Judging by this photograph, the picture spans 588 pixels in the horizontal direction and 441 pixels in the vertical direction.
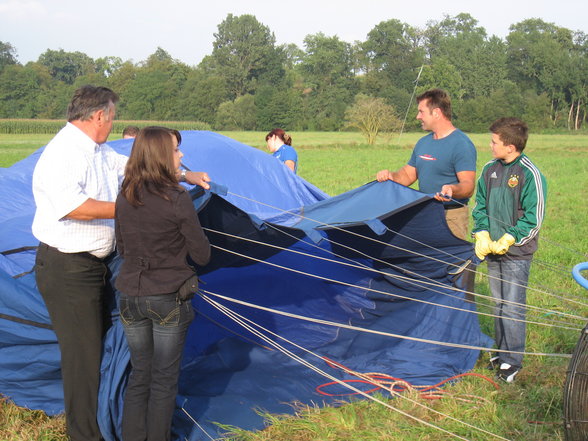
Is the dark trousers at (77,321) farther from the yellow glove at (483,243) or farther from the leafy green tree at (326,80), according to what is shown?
the leafy green tree at (326,80)

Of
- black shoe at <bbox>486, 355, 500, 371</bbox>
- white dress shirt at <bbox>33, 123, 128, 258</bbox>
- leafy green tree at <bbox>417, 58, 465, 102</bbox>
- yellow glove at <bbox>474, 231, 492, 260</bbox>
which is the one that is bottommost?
black shoe at <bbox>486, 355, 500, 371</bbox>

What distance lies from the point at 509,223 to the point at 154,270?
81.4 inches

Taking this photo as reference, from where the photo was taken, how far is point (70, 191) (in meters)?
2.59

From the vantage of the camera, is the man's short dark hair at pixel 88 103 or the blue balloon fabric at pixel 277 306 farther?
the blue balloon fabric at pixel 277 306

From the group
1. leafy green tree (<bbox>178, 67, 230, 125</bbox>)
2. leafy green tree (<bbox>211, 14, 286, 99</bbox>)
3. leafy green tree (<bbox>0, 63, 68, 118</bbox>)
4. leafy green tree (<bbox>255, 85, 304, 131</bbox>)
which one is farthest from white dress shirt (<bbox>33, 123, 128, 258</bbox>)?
leafy green tree (<bbox>211, 14, 286, 99</bbox>)

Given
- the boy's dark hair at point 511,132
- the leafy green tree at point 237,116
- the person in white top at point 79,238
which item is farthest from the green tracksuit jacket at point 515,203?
the leafy green tree at point 237,116

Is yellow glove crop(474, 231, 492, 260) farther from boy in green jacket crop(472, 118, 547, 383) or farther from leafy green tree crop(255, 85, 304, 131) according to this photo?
leafy green tree crop(255, 85, 304, 131)

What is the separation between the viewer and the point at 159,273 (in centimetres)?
252

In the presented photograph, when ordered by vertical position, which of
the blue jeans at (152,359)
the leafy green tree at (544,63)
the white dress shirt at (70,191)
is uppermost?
the leafy green tree at (544,63)

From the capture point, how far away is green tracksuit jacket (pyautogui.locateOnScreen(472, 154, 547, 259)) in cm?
347

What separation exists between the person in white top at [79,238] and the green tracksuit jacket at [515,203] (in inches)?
82.9

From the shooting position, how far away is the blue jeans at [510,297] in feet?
11.8

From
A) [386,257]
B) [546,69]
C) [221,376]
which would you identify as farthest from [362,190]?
[546,69]

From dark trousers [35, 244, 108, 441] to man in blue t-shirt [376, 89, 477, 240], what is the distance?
1.90 m
